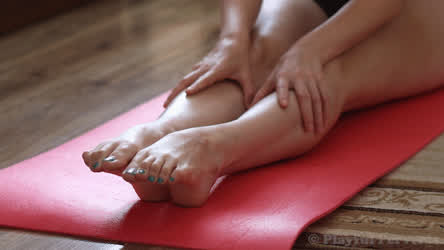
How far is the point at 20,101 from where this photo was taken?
165cm

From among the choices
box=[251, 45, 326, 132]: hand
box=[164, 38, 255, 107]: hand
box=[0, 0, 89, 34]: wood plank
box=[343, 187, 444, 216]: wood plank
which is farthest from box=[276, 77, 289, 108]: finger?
box=[0, 0, 89, 34]: wood plank

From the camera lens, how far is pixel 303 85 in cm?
115

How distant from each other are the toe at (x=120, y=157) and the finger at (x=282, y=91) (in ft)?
0.93

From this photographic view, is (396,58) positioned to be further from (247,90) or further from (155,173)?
(155,173)

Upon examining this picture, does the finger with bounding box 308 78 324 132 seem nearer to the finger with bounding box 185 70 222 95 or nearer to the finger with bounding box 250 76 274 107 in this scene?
the finger with bounding box 250 76 274 107

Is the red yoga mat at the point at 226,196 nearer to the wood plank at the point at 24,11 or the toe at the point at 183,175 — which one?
the toe at the point at 183,175

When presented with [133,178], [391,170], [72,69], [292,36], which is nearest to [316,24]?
[292,36]

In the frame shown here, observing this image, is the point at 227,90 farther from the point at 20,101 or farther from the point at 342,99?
the point at 20,101

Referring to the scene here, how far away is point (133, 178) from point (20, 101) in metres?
0.82

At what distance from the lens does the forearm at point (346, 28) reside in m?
1.20

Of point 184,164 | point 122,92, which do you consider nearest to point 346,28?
point 184,164

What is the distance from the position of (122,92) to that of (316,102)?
2.41ft

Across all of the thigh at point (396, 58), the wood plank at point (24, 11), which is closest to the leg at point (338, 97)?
the thigh at point (396, 58)

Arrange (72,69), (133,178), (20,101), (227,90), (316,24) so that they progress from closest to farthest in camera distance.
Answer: (133,178)
(227,90)
(316,24)
(20,101)
(72,69)
